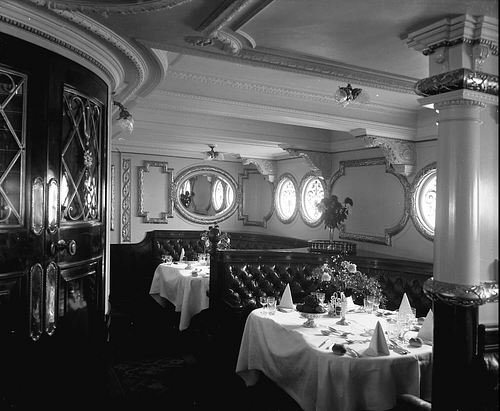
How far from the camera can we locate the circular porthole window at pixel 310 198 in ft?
31.3

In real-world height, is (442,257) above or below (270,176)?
below

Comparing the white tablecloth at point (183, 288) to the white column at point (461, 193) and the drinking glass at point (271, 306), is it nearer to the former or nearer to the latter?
the drinking glass at point (271, 306)

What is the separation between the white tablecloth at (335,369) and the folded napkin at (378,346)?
0.18ft

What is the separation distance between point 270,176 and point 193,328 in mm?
4696

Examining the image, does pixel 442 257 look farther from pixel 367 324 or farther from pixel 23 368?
pixel 23 368

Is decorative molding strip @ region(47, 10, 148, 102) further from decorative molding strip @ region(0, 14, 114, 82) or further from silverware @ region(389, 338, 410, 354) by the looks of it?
silverware @ region(389, 338, 410, 354)

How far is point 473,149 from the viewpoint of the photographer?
9.07ft

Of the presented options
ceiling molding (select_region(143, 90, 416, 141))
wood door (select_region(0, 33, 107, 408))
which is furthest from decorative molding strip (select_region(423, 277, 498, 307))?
ceiling molding (select_region(143, 90, 416, 141))

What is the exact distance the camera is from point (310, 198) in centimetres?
987

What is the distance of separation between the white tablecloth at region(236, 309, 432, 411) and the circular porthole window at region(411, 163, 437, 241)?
9.16 ft

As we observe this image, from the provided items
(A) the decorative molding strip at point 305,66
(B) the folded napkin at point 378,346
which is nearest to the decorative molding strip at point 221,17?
(A) the decorative molding strip at point 305,66

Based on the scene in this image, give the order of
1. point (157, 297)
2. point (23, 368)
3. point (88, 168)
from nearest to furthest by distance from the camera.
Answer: point (23, 368) < point (88, 168) < point (157, 297)

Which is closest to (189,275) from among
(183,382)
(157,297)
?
(157,297)

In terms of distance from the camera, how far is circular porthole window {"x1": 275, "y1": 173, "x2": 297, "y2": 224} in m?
10.5
